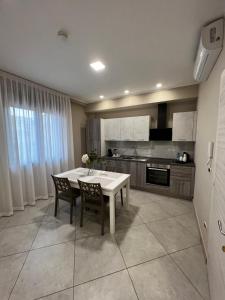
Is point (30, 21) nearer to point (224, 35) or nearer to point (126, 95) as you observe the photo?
point (224, 35)

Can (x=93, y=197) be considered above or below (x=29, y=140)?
below

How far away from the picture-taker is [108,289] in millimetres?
1416

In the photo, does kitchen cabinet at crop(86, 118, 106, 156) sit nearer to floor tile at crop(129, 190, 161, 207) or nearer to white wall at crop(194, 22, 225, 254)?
floor tile at crop(129, 190, 161, 207)

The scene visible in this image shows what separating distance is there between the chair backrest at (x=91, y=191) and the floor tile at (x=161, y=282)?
102cm

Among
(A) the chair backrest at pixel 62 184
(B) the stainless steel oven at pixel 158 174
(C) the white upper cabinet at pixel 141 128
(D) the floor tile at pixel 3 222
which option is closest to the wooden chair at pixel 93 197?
(A) the chair backrest at pixel 62 184

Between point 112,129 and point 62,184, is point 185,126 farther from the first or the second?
point 62,184

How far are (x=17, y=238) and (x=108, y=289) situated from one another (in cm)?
166

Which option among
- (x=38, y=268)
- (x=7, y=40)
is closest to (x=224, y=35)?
(x=7, y=40)

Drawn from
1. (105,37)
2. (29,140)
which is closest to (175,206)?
(105,37)

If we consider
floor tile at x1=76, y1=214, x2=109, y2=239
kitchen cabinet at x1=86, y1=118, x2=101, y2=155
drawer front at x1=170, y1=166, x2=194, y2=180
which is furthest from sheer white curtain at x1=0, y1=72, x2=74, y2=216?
drawer front at x1=170, y1=166, x2=194, y2=180

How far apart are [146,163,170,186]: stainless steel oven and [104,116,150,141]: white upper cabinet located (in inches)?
34.3

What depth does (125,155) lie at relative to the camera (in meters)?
4.84

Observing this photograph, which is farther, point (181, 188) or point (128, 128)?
point (128, 128)

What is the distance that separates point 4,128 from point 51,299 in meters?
2.76
